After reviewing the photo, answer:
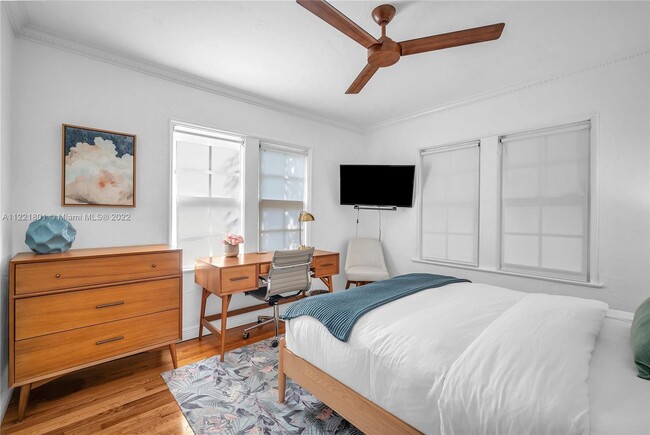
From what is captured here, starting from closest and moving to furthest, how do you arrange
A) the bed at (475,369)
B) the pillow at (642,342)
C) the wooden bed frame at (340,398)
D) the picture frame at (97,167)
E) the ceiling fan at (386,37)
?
the bed at (475,369)
the pillow at (642,342)
the wooden bed frame at (340,398)
the ceiling fan at (386,37)
the picture frame at (97,167)

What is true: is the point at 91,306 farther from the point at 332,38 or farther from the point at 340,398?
the point at 332,38

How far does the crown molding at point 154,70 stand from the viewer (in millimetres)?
2223

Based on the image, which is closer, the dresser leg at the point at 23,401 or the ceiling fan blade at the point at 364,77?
the dresser leg at the point at 23,401

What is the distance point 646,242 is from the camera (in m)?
2.43

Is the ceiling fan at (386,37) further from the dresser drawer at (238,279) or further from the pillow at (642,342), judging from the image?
the dresser drawer at (238,279)

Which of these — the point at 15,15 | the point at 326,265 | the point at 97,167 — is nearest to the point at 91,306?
the point at 97,167

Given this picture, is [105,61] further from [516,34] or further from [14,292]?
[516,34]

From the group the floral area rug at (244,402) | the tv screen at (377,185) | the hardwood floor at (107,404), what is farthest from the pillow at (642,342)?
the tv screen at (377,185)

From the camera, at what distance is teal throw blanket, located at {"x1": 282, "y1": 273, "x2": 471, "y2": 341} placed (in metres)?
1.64

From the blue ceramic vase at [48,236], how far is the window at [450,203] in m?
3.71

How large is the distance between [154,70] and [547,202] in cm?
403

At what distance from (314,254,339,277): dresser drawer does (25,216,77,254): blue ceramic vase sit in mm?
2210

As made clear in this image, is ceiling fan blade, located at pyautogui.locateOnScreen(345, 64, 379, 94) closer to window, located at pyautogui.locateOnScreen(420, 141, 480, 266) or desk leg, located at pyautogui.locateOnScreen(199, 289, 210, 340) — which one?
window, located at pyautogui.locateOnScreen(420, 141, 480, 266)

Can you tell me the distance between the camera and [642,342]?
1192 mm
